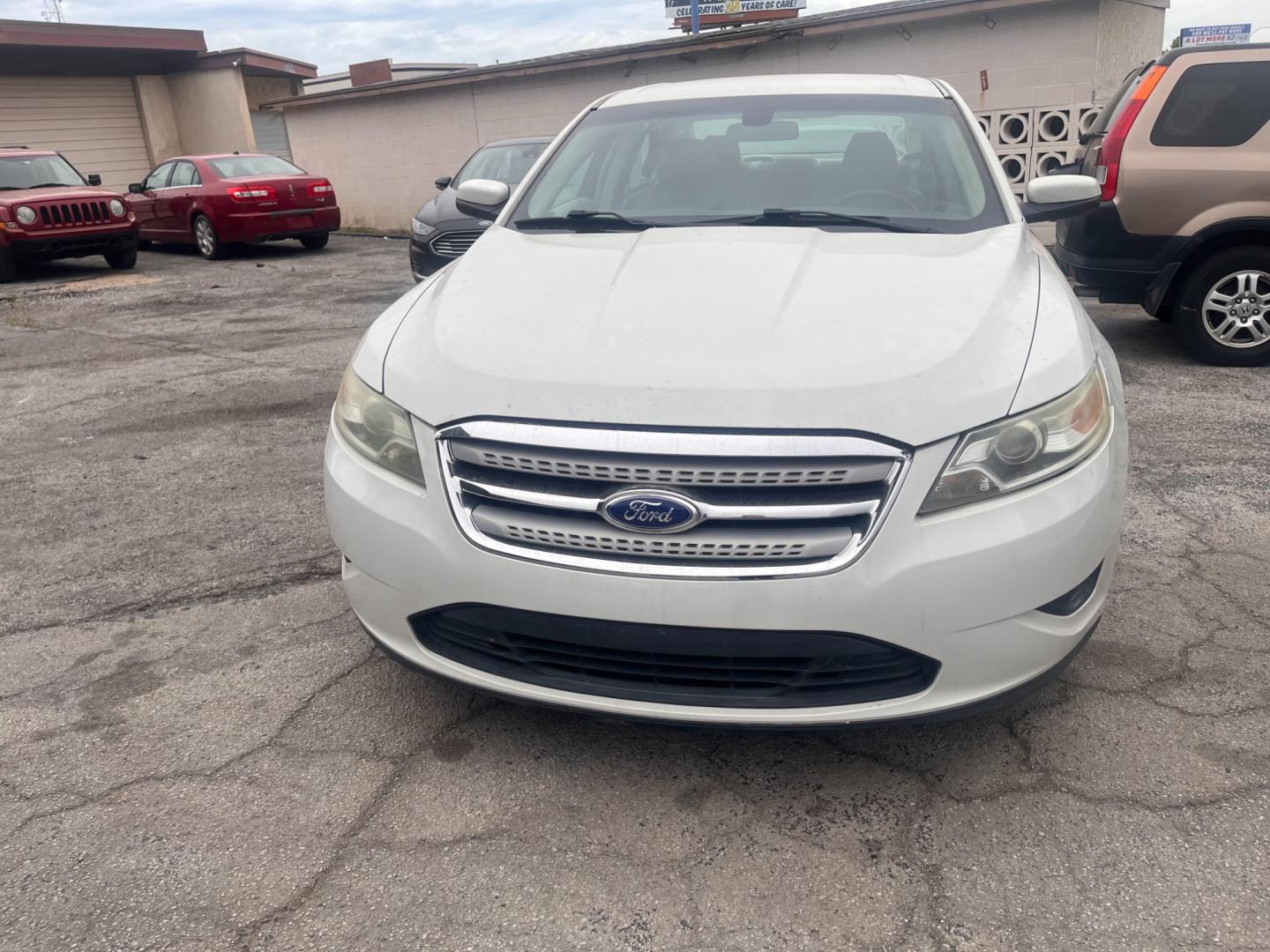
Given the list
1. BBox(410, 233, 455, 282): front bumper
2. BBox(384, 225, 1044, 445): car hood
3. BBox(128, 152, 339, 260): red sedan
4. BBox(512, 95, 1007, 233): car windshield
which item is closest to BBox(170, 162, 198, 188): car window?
BBox(128, 152, 339, 260): red sedan

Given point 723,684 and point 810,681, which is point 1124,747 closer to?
point 810,681

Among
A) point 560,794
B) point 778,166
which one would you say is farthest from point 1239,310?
point 560,794

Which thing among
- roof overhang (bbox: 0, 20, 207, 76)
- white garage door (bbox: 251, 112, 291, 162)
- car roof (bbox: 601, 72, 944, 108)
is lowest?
car roof (bbox: 601, 72, 944, 108)

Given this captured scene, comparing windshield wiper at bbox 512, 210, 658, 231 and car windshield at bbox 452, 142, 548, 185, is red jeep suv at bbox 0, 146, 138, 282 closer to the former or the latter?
car windshield at bbox 452, 142, 548, 185

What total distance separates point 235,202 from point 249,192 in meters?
0.24

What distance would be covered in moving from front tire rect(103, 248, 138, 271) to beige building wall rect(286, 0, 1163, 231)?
5.30m

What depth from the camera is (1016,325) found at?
2.42m

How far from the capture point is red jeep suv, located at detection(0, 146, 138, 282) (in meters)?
12.6

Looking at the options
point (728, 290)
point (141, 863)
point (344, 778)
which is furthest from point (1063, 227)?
point (141, 863)

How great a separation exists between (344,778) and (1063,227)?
607cm

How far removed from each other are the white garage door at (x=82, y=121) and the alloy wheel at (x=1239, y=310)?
75.4ft

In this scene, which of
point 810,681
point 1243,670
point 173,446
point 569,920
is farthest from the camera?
point 173,446

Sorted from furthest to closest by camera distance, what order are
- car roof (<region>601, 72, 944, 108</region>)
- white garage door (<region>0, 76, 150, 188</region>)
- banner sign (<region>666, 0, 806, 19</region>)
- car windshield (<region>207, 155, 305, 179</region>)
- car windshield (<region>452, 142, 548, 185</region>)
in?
banner sign (<region>666, 0, 806, 19</region>)
white garage door (<region>0, 76, 150, 188</region>)
car windshield (<region>207, 155, 305, 179</region>)
car windshield (<region>452, 142, 548, 185</region>)
car roof (<region>601, 72, 944, 108</region>)

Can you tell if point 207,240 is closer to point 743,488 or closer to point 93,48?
point 93,48
